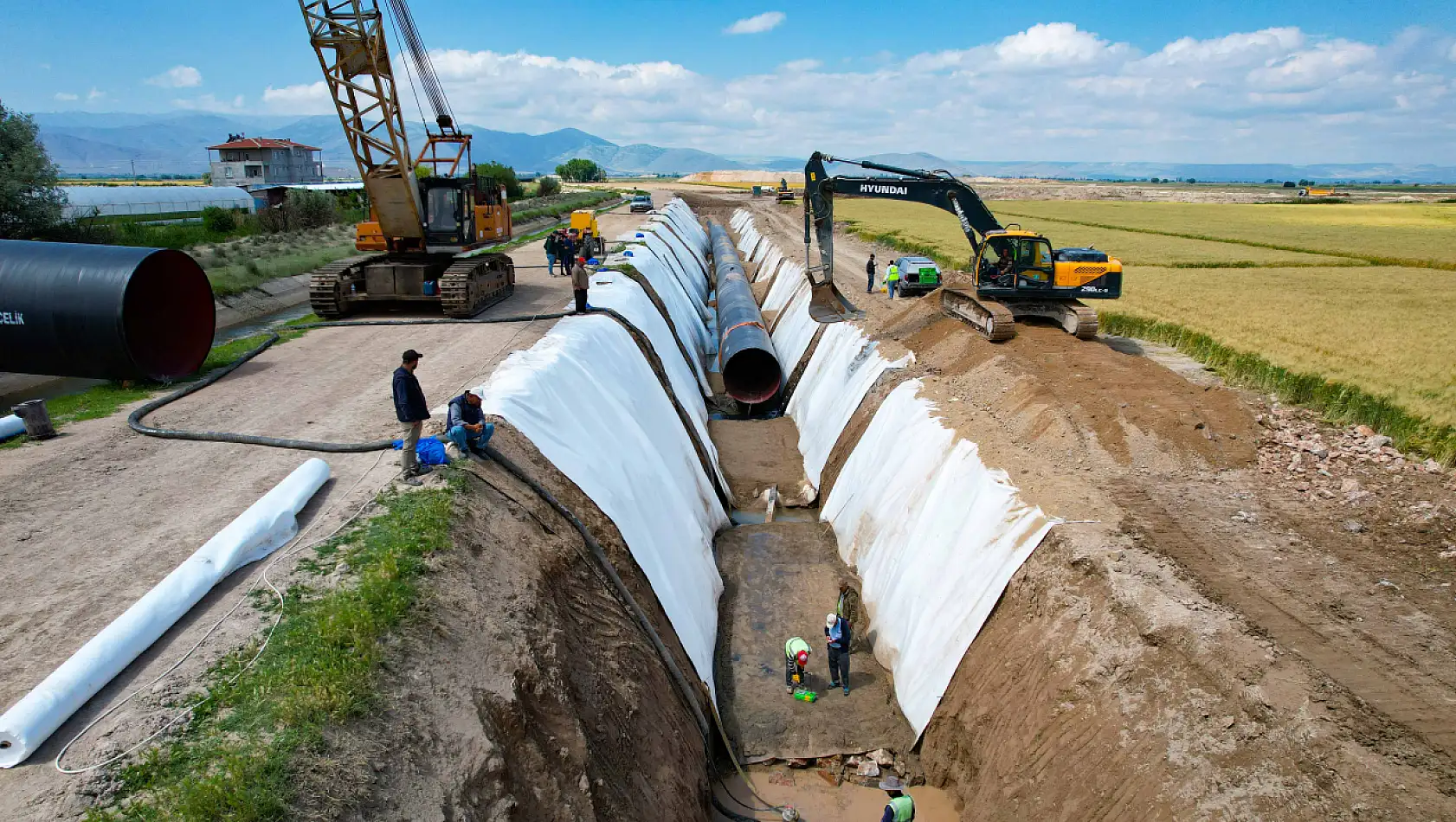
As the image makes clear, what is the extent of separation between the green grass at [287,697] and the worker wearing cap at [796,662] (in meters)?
5.00

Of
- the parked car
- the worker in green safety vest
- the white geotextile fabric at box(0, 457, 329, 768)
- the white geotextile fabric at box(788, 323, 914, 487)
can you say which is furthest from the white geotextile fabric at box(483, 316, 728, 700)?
the parked car

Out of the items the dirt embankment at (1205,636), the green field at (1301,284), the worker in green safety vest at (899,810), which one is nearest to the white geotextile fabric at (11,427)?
the worker in green safety vest at (899,810)

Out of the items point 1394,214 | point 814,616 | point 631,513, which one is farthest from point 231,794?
point 1394,214

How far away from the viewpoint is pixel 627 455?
11.1 meters

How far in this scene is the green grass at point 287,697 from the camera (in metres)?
4.06

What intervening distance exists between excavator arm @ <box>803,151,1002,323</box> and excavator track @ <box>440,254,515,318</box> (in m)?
8.21

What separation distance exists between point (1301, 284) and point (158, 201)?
6557cm

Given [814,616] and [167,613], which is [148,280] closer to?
[167,613]

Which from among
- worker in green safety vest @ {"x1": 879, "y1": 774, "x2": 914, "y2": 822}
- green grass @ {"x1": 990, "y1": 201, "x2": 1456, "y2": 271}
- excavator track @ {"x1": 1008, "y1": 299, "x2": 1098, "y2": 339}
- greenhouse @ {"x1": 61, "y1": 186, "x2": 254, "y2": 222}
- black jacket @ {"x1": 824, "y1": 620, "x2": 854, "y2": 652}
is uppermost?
greenhouse @ {"x1": 61, "y1": 186, "x2": 254, "y2": 222}

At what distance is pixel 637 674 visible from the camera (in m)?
7.60

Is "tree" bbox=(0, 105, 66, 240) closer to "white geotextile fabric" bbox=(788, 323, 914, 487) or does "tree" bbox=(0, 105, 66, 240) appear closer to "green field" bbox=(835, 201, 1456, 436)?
"white geotextile fabric" bbox=(788, 323, 914, 487)

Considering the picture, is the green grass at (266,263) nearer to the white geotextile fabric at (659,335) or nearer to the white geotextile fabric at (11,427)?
the white geotextile fabric at (659,335)

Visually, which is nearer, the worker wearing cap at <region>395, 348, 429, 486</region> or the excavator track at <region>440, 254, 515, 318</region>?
the worker wearing cap at <region>395, 348, 429, 486</region>

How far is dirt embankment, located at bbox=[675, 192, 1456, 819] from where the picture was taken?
5633 millimetres
